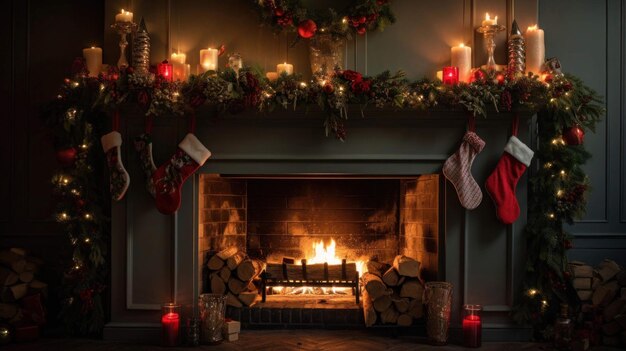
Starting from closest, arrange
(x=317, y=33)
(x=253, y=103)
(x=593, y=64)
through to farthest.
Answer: (x=253, y=103) < (x=317, y=33) < (x=593, y=64)

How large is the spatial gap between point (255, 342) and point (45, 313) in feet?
5.47

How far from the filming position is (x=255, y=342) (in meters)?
4.31

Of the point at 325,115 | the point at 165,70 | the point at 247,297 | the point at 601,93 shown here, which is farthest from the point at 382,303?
the point at 601,93

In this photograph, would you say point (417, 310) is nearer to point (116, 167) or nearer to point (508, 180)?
point (508, 180)

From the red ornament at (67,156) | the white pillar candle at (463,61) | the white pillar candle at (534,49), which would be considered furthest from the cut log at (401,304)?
the red ornament at (67,156)

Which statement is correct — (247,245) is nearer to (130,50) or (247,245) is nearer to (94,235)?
(94,235)

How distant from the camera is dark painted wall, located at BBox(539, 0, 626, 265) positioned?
197 inches

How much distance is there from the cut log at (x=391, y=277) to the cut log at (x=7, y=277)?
2.76m

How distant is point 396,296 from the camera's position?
457 cm

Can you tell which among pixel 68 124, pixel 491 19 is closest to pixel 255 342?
pixel 68 124

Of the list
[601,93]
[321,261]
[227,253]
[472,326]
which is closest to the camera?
[472,326]

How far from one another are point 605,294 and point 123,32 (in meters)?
3.95

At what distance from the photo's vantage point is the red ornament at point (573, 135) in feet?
14.3

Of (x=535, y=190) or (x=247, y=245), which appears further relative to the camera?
(x=247, y=245)
